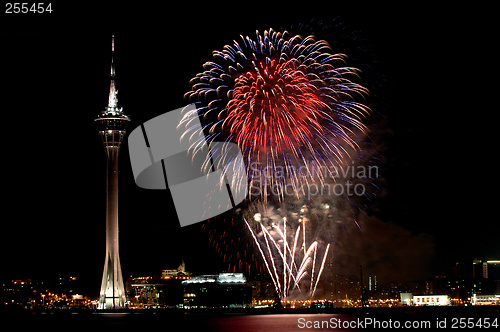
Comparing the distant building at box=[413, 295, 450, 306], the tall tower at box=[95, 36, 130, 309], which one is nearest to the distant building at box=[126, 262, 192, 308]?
the distant building at box=[413, 295, 450, 306]

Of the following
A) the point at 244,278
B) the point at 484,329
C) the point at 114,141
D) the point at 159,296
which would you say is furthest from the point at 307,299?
the point at 484,329

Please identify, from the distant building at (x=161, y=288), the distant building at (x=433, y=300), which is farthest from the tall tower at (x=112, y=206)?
the distant building at (x=433, y=300)

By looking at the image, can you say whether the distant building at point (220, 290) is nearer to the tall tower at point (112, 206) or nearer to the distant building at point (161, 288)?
the distant building at point (161, 288)

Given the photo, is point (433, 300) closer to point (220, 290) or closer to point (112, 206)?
point (220, 290)

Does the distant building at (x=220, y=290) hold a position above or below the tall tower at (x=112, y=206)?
below

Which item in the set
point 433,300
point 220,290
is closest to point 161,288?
point 220,290

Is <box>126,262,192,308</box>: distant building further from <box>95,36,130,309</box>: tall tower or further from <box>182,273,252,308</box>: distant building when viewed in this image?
<box>95,36,130,309</box>: tall tower
